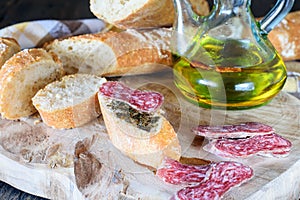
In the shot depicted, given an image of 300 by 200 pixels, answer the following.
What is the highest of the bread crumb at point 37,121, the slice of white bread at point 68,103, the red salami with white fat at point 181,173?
the red salami with white fat at point 181,173

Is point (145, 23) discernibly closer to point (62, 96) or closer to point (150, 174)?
point (62, 96)

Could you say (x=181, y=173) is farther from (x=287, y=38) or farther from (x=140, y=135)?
(x=287, y=38)

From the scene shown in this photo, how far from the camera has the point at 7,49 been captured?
1536 mm

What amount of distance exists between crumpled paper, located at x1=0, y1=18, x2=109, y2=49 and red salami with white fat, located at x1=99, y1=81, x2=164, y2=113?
20.4 inches

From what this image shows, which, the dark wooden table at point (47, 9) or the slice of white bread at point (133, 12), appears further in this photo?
the dark wooden table at point (47, 9)

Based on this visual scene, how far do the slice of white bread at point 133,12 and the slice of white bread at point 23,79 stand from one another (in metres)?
0.26

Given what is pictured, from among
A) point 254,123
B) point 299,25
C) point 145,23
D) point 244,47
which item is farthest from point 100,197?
point 299,25

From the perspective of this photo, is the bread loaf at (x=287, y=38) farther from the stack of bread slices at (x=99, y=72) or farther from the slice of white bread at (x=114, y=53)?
the slice of white bread at (x=114, y=53)

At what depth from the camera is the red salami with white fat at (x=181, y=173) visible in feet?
3.70

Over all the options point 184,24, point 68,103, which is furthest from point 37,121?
point 184,24

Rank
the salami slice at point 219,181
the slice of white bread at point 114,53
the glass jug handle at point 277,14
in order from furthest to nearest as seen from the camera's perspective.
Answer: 1. the slice of white bread at point 114,53
2. the glass jug handle at point 277,14
3. the salami slice at point 219,181

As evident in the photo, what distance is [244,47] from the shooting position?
144 cm

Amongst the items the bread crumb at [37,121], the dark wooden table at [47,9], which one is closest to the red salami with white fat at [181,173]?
the bread crumb at [37,121]

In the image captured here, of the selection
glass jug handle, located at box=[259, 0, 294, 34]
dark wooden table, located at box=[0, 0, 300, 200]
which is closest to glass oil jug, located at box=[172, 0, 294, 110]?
glass jug handle, located at box=[259, 0, 294, 34]
